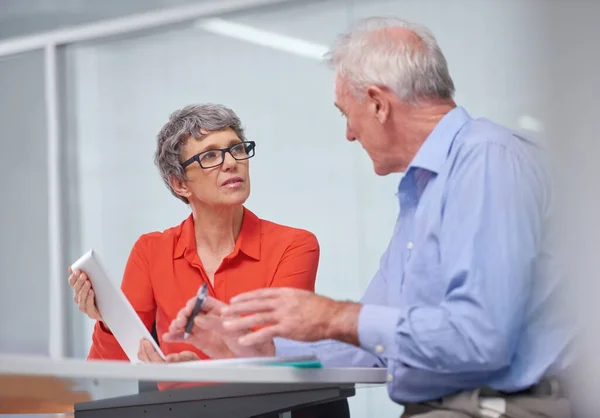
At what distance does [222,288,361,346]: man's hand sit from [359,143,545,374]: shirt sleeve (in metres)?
0.06

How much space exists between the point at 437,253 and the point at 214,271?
1.01m

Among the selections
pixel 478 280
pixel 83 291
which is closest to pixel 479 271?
pixel 478 280

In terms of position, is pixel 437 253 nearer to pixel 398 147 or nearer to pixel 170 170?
pixel 398 147

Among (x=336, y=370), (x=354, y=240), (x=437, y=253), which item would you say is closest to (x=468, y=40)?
(x=354, y=240)

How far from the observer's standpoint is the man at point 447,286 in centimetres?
140

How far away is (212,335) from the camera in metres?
1.66

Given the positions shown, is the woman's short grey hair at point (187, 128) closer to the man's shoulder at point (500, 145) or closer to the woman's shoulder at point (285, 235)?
the woman's shoulder at point (285, 235)

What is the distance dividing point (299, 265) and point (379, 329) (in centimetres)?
95

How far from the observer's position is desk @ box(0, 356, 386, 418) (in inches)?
47.8

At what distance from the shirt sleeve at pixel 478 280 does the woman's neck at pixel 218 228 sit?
1056 millimetres

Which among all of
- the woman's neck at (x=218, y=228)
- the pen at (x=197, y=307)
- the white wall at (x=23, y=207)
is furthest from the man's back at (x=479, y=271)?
the white wall at (x=23, y=207)

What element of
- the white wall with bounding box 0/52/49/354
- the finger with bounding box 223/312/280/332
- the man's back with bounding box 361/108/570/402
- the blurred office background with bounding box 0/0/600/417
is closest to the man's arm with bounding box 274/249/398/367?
the man's back with bounding box 361/108/570/402

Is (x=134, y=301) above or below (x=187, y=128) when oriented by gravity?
below

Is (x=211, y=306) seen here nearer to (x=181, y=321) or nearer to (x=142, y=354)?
(x=181, y=321)
